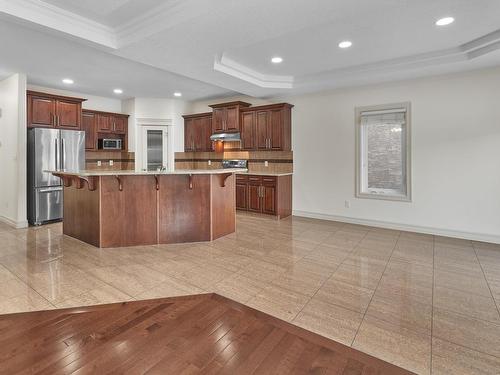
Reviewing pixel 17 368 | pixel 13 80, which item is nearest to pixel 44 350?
pixel 17 368

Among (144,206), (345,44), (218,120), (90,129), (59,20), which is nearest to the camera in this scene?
(59,20)

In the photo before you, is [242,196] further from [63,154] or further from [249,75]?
[63,154]

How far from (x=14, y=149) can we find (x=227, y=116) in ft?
13.4

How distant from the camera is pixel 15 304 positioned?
249cm

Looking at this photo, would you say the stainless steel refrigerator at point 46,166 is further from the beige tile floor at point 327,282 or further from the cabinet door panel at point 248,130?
the cabinet door panel at point 248,130

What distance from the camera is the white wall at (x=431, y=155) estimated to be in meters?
4.48

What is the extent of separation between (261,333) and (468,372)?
1.25m

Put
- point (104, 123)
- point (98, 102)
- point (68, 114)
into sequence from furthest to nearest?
point (98, 102) < point (104, 123) < point (68, 114)

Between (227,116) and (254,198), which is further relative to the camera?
(227,116)

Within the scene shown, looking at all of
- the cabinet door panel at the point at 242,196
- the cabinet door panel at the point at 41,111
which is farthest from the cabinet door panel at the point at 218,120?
the cabinet door panel at the point at 41,111

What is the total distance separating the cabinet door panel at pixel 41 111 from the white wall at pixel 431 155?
4.94m

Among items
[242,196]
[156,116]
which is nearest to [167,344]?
[242,196]

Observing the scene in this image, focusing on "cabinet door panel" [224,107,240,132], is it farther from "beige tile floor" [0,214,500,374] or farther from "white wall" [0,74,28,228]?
"white wall" [0,74,28,228]

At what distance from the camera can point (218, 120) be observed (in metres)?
7.11
